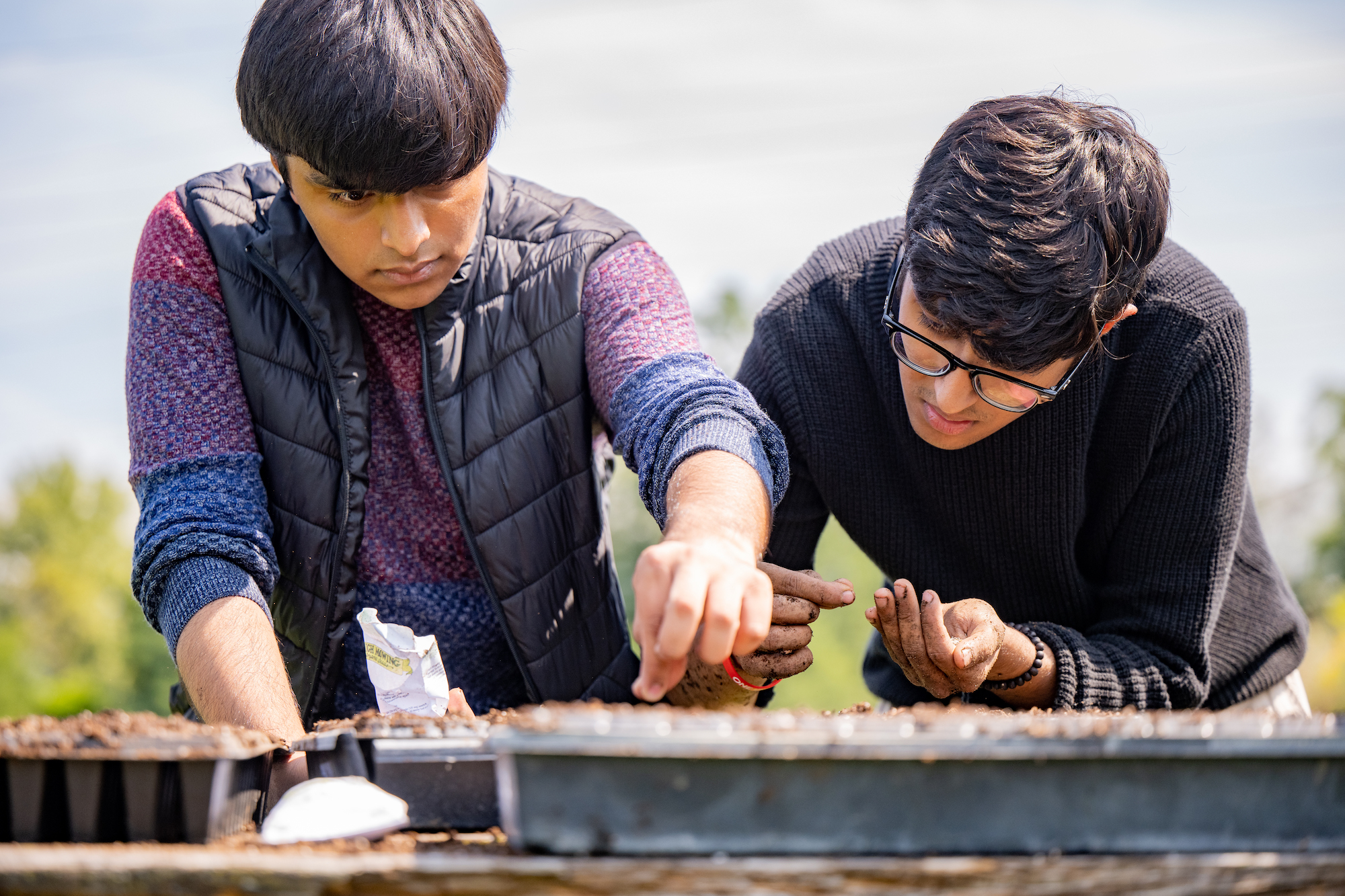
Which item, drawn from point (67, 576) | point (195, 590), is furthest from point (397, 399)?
point (67, 576)

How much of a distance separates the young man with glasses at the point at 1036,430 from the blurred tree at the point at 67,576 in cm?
2464

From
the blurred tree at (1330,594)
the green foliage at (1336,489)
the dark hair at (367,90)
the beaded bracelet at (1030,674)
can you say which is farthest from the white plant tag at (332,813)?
the green foliage at (1336,489)

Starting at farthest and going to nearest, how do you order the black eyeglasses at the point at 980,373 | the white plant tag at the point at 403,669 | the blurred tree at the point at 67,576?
the blurred tree at the point at 67,576 < the black eyeglasses at the point at 980,373 < the white plant tag at the point at 403,669

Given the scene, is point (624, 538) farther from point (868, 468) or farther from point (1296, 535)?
point (1296, 535)

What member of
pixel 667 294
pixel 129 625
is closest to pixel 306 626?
pixel 667 294

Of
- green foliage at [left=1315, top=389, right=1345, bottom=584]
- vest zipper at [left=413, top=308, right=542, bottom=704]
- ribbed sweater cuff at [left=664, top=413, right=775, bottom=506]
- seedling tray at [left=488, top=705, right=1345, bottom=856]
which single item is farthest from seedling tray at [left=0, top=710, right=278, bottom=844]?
green foliage at [left=1315, top=389, right=1345, bottom=584]

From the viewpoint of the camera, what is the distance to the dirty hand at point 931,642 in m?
1.41

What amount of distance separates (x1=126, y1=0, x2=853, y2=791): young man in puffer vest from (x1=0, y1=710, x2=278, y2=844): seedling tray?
1.30 ft

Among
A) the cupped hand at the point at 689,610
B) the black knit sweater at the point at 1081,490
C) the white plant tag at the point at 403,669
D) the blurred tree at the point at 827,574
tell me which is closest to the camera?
the cupped hand at the point at 689,610

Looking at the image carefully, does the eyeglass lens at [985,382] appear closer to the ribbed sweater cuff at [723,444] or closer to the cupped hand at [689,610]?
the ribbed sweater cuff at [723,444]

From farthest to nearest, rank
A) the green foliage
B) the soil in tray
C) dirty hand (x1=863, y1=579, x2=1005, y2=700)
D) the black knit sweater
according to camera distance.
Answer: the green foliage → the black knit sweater → dirty hand (x1=863, y1=579, x2=1005, y2=700) → the soil in tray

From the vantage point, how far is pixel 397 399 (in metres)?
1.71

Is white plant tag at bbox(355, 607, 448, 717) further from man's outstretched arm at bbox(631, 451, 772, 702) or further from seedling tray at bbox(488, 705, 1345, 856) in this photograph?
seedling tray at bbox(488, 705, 1345, 856)

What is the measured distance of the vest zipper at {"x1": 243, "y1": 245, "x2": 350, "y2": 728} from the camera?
5.23ft
